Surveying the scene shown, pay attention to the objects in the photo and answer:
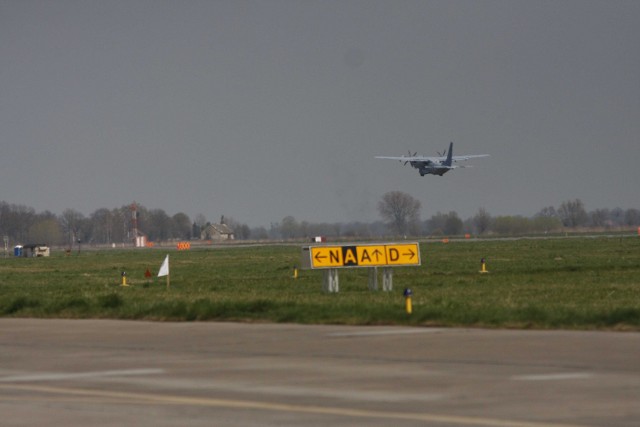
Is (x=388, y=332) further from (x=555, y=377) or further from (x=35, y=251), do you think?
(x=35, y=251)

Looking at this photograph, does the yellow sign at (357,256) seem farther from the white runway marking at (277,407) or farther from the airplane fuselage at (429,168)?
the airplane fuselage at (429,168)

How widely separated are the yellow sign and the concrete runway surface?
12787 millimetres

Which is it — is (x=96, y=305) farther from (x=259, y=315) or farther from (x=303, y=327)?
(x=303, y=327)

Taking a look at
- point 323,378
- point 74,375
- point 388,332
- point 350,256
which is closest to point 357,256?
point 350,256

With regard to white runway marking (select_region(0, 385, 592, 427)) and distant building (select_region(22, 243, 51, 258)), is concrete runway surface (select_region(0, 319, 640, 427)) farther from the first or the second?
distant building (select_region(22, 243, 51, 258))

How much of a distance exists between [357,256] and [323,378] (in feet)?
67.5

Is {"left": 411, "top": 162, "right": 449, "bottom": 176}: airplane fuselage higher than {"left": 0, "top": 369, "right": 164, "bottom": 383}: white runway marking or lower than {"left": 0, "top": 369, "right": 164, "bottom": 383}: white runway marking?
higher

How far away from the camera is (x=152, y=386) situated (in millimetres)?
15484

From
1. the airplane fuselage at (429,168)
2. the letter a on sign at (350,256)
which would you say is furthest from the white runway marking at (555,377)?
the airplane fuselage at (429,168)

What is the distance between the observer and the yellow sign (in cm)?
3631

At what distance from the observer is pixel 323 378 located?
52.0 ft

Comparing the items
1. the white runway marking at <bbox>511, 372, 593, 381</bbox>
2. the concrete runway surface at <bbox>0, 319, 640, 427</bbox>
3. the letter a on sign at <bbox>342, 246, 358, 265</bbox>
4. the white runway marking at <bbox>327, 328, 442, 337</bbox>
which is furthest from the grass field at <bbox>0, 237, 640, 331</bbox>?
the white runway marking at <bbox>511, 372, 593, 381</bbox>

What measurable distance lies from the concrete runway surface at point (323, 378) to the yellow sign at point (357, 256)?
1279cm

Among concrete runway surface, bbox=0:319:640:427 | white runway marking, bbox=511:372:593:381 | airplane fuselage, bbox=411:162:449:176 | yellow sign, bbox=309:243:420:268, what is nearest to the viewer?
concrete runway surface, bbox=0:319:640:427
